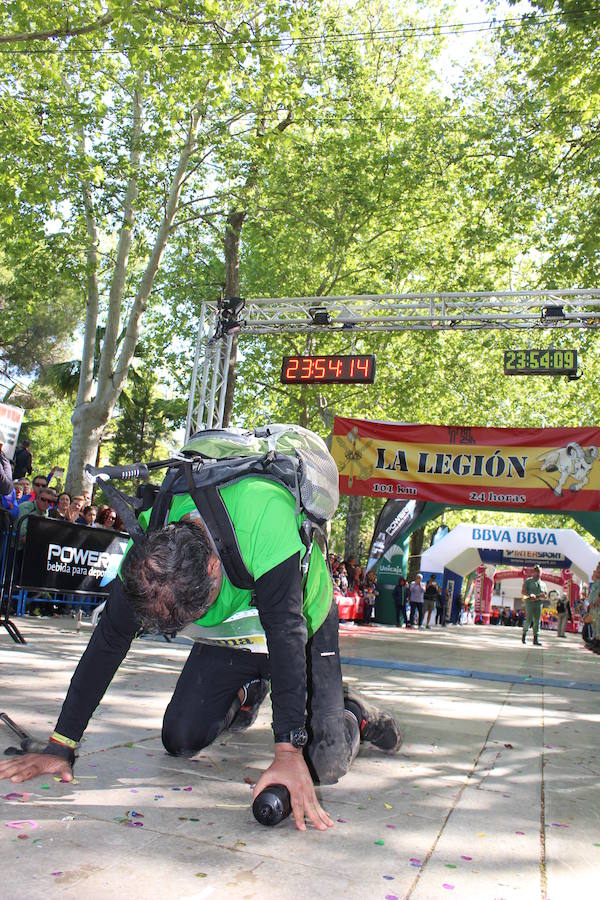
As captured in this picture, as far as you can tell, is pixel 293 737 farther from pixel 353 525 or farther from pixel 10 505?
pixel 353 525

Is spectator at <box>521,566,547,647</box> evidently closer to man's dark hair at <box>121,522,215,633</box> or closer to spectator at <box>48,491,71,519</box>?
spectator at <box>48,491,71,519</box>

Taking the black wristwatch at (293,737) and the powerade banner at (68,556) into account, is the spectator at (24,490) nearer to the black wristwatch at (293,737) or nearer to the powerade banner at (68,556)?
the powerade banner at (68,556)

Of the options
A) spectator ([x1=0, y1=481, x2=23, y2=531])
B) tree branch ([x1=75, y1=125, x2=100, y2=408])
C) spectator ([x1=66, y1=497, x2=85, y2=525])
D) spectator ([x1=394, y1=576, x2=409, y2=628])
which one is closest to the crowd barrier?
spectator ([x1=0, y1=481, x2=23, y2=531])

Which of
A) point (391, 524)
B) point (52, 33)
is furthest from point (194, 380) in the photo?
point (391, 524)

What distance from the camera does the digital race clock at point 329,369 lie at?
1465 centimetres

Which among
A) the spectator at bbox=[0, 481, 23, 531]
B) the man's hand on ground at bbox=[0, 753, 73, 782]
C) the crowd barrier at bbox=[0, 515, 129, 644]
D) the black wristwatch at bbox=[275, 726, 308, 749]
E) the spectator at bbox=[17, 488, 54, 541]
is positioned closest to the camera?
the black wristwatch at bbox=[275, 726, 308, 749]

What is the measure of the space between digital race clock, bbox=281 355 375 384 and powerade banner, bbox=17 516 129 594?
6.20 m

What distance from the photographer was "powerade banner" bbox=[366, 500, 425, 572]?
21219 millimetres

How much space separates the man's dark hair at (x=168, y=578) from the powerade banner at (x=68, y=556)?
6.07 metres

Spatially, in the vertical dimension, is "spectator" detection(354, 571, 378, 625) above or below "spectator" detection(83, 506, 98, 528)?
below

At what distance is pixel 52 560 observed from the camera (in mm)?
8531

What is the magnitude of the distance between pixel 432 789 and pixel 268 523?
5.22 feet

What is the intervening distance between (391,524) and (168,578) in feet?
64.3

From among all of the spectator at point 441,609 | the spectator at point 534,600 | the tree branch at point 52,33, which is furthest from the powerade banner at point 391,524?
the tree branch at point 52,33
